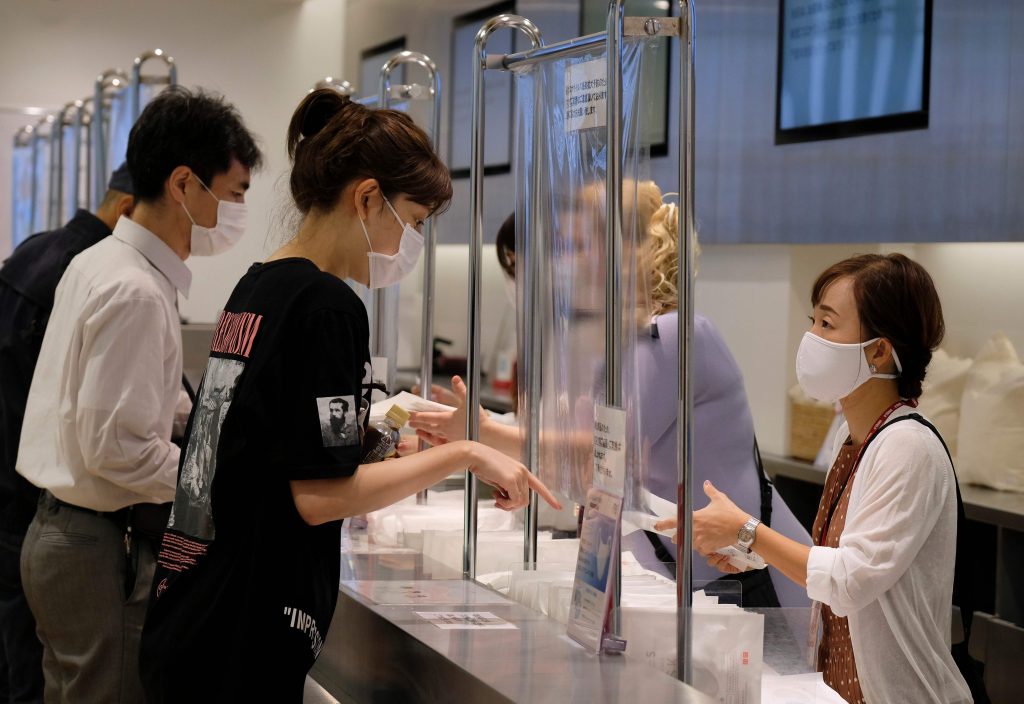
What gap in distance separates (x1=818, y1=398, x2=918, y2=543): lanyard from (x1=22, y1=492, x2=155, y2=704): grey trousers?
4.42ft

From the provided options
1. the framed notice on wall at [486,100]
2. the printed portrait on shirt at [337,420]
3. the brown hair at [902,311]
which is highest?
the framed notice on wall at [486,100]

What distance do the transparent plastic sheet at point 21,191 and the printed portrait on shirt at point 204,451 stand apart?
15.9ft

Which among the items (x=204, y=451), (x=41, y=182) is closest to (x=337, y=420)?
(x=204, y=451)

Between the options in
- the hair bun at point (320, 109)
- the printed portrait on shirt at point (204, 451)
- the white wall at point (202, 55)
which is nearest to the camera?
the printed portrait on shirt at point (204, 451)

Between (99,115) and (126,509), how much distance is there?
2.06 m

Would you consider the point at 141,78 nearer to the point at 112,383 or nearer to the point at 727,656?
the point at 112,383

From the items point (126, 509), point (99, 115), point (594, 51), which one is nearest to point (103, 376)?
point (126, 509)

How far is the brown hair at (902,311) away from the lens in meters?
2.02

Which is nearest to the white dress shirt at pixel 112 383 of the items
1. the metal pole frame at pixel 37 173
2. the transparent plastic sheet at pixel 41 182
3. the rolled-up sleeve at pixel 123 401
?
the rolled-up sleeve at pixel 123 401

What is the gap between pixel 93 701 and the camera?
2342 mm

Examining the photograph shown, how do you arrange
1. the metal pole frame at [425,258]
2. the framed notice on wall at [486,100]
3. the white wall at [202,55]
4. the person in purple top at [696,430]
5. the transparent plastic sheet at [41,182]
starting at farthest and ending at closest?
the white wall at [202,55]
the framed notice on wall at [486,100]
the transparent plastic sheet at [41,182]
the metal pole frame at [425,258]
the person in purple top at [696,430]

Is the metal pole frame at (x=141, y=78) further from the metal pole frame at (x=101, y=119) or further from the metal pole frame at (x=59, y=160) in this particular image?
the metal pole frame at (x=59, y=160)

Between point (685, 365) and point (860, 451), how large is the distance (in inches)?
24.4

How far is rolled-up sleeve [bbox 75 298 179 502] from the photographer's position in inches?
87.8
